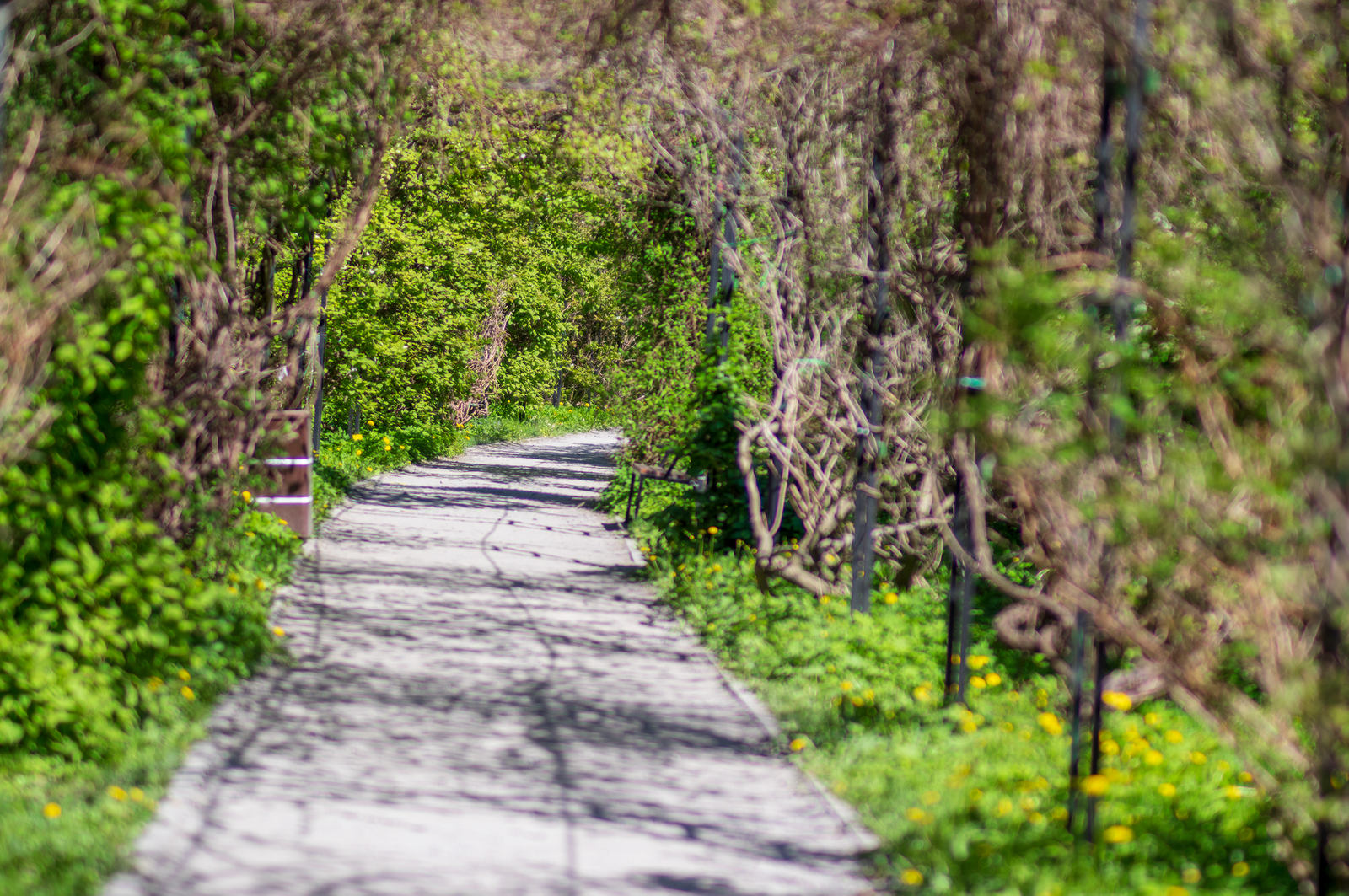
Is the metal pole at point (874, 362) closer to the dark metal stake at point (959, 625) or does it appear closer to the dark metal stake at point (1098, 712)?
the dark metal stake at point (959, 625)

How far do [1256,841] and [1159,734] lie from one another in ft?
4.90

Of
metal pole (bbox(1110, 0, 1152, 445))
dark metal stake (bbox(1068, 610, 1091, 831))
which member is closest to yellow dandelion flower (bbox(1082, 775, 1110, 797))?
dark metal stake (bbox(1068, 610, 1091, 831))

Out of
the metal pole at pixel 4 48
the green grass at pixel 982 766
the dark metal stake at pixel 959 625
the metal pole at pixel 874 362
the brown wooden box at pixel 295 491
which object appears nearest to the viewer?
the green grass at pixel 982 766

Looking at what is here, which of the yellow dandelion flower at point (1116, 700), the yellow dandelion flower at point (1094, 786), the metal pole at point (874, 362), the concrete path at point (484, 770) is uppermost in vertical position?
the metal pole at point (874, 362)

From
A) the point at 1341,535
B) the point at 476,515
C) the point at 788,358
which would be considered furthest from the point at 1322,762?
the point at 476,515

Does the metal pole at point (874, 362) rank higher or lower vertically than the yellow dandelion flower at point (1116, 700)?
higher

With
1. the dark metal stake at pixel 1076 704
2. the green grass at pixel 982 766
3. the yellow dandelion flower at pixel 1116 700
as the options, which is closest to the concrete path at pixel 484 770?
the green grass at pixel 982 766

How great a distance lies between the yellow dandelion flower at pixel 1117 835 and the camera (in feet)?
17.3

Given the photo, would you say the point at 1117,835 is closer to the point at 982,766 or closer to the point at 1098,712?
the point at 1098,712

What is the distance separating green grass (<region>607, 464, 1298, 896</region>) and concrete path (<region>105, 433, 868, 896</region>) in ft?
0.98

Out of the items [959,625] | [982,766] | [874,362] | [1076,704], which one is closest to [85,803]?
[982,766]

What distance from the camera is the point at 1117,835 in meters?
5.27

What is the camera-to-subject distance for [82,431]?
6.64m

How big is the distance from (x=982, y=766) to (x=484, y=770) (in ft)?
7.56
